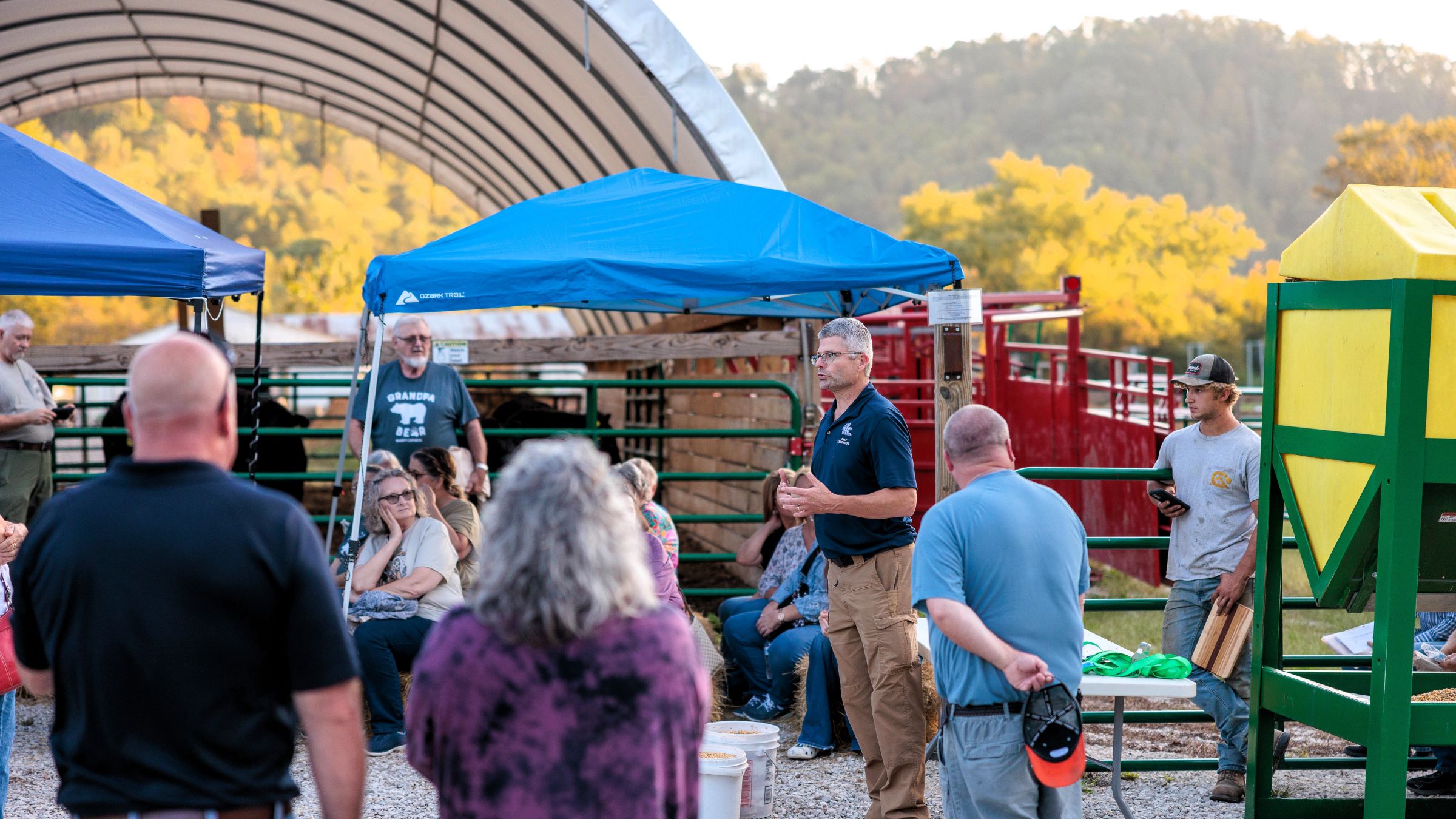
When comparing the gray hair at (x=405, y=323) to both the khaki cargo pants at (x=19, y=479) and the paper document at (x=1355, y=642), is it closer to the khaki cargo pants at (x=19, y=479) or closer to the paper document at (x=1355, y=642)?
the khaki cargo pants at (x=19, y=479)

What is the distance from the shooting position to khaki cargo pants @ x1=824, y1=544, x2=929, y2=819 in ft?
15.4

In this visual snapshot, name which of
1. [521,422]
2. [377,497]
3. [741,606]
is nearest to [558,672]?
[377,497]

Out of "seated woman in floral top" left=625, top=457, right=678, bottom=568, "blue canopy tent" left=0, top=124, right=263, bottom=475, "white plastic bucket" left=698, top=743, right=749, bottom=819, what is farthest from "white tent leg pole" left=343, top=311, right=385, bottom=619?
"white plastic bucket" left=698, top=743, right=749, bottom=819

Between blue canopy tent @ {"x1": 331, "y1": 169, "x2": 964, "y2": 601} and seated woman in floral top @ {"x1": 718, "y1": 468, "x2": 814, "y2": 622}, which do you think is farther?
seated woman in floral top @ {"x1": 718, "y1": 468, "x2": 814, "y2": 622}

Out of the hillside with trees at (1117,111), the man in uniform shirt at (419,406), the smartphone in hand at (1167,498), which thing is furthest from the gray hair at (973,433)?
the hillside with trees at (1117,111)

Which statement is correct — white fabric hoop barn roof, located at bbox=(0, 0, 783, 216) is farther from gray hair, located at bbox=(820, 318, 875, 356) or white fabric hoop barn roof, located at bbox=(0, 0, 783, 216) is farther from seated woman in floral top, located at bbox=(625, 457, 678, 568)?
gray hair, located at bbox=(820, 318, 875, 356)

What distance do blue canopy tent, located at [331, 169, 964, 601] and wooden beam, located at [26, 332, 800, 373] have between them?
2005mm

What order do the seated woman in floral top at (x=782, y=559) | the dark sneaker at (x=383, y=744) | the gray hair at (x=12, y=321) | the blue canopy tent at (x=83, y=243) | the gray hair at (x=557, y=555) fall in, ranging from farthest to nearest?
Answer: the gray hair at (x=12, y=321)
the seated woman in floral top at (x=782, y=559)
the dark sneaker at (x=383, y=744)
the blue canopy tent at (x=83, y=243)
the gray hair at (x=557, y=555)

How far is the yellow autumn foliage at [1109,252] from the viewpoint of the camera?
7556 cm

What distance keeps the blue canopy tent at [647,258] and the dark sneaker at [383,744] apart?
945 millimetres

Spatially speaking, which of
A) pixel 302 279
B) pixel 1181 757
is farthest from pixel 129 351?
pixel 302 279

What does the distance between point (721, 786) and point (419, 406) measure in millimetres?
3765

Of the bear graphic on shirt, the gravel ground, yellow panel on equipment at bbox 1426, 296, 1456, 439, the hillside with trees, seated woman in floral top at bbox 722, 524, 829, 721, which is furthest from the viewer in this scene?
the hillside with trees

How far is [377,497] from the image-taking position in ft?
20.1
